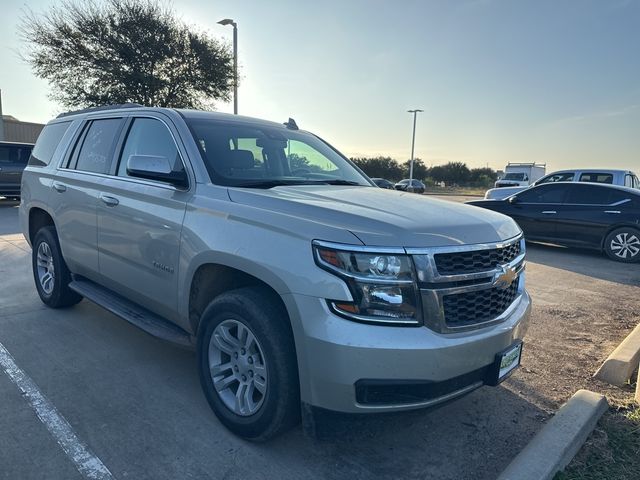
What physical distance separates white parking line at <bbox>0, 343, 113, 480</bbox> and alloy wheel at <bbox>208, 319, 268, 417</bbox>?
2.42ft

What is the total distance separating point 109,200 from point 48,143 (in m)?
1.98

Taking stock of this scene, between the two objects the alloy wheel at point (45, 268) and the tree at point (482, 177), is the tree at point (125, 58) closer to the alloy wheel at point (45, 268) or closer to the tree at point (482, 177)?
the alloy wheel at point (45, 268)

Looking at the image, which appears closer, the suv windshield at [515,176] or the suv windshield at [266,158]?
the suv windshield at [266,158]

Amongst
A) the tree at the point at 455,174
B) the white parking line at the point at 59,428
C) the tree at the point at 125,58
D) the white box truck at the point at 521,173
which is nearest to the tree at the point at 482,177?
the tree at the point at 455,174

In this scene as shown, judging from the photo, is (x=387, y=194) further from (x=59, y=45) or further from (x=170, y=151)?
(x=59, y=45)

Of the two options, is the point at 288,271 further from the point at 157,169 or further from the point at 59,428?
the point at 59,428

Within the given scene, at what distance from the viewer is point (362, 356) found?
2189 millimetres

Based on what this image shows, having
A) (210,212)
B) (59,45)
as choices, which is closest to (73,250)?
(210,212)

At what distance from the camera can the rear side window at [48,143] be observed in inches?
195

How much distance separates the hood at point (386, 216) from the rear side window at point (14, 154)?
49.1 ft

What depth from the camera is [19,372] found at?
3557 millimetres

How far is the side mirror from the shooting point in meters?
3.09

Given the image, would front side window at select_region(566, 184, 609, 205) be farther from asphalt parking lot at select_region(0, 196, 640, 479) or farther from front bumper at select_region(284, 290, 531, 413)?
front bumper at select_region(284, 290, 531, 413)

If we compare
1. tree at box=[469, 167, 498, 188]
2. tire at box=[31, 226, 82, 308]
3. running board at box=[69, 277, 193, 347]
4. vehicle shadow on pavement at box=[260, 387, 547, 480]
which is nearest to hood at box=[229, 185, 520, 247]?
vehicle shadow on pavement at box=[260, 387, 547, 480]
